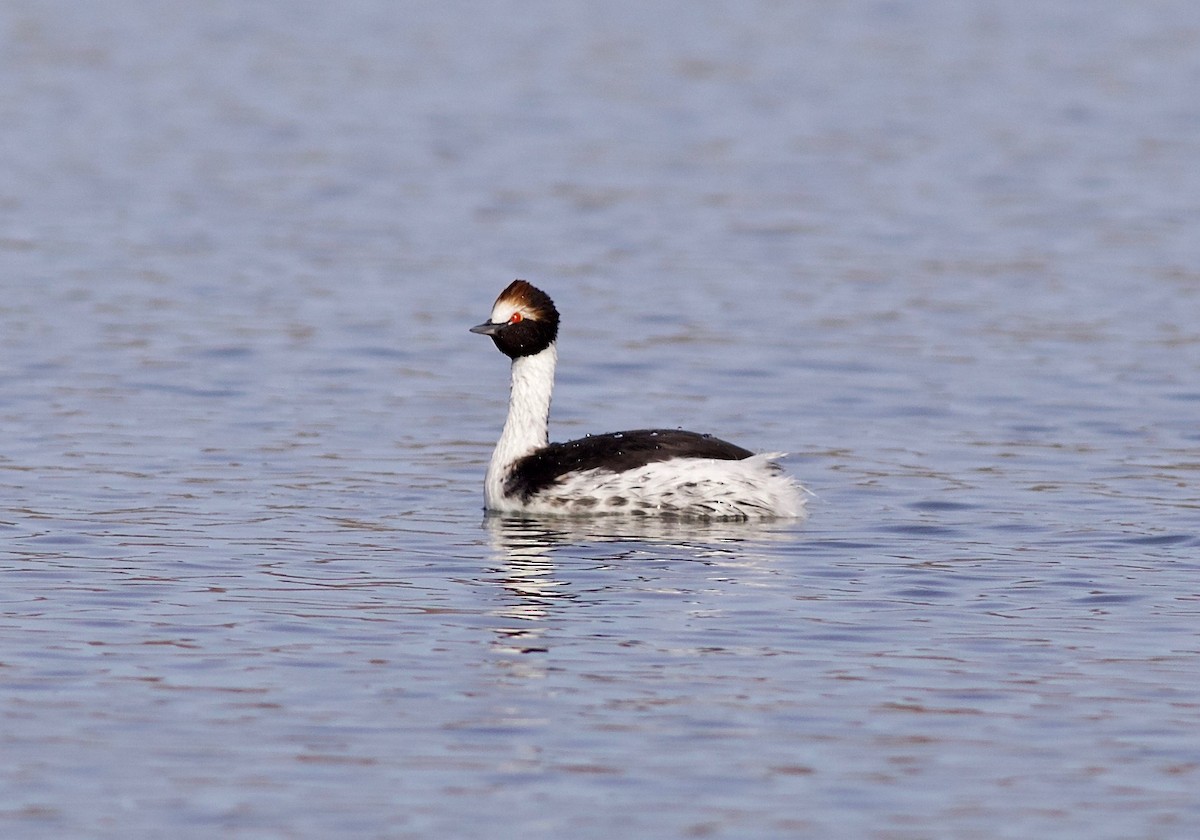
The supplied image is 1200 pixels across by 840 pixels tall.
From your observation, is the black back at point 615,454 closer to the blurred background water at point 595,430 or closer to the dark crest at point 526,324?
the blurred background water at point 595,430

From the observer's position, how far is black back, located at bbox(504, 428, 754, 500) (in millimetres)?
14773

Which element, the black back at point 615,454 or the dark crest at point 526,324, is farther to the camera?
the dark crest at point 526,324

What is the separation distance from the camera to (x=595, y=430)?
59.8 ft

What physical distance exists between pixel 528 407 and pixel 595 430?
254 cm

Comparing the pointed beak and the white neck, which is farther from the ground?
the pointed beak

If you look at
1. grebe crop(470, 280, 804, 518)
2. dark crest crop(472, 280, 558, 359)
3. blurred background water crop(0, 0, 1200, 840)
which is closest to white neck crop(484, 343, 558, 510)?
dark crest crop(472, 280, 558, 359)

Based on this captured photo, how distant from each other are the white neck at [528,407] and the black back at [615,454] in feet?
0.91

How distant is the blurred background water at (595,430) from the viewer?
930 centimetres

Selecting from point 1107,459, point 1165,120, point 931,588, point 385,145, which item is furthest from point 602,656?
point 1165,120

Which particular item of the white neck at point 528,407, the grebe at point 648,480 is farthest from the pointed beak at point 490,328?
the grebe at point 648,480

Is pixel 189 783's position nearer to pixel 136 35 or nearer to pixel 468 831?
pixel 468 831

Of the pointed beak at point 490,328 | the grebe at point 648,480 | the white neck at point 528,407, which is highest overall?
the pointed beak at point 490,328

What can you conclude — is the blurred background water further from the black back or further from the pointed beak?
the pointed beak

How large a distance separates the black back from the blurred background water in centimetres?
43
